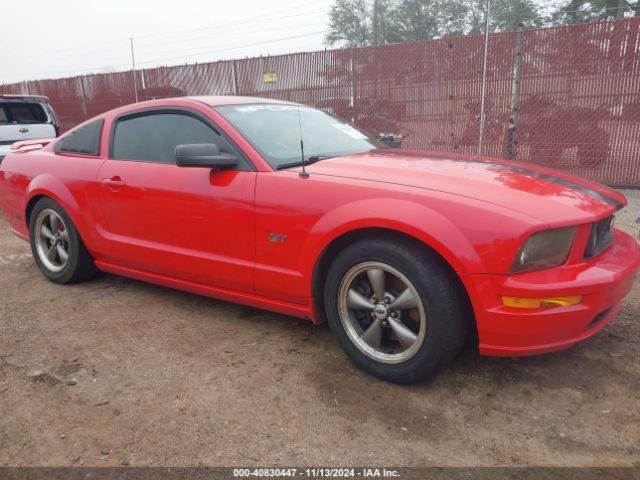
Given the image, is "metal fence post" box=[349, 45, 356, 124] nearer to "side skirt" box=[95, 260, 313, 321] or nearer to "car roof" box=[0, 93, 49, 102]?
"car roof" box=[0, 93, 49, 102]

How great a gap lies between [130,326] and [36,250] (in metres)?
1.54

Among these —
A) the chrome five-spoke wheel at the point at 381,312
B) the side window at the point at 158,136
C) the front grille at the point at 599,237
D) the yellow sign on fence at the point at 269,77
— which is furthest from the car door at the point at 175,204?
the yellow sign on fence at the point at 269,77

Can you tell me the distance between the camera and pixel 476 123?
26.9 ft

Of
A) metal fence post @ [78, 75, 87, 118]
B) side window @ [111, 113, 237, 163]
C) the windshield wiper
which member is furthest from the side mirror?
metal fence post @ [78, 75, 87, 118]

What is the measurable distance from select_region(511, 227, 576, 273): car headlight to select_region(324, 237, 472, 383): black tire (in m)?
0.32

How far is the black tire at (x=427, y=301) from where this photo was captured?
237cm

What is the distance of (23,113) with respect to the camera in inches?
329

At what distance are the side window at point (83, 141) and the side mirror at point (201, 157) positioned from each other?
1285 millimetres

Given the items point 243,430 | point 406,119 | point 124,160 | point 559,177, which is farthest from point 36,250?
point 406,119

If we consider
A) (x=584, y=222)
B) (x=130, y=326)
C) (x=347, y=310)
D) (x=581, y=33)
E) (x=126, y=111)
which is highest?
(x=581, y=33)

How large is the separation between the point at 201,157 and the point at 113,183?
3.41ft

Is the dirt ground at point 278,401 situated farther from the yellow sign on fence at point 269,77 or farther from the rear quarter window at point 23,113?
the yellow sign on fence at point 269,77

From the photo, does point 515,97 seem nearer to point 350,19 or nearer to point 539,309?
point 539,309

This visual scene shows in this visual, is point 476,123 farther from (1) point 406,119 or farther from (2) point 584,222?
(2) point 584,222
